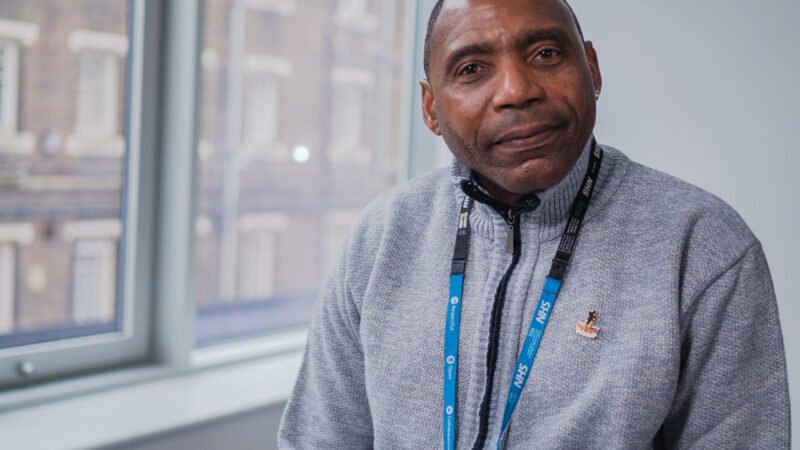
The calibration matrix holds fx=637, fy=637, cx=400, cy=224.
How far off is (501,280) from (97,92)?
1.38 metres

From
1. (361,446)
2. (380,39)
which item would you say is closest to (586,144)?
(361,446)

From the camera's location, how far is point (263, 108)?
2332mm

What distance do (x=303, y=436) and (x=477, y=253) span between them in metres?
0.49

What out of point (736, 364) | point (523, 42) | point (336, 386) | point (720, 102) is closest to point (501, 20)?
point (523, 42)

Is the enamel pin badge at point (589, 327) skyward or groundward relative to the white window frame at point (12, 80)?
groundward

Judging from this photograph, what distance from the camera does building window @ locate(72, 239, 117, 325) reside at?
183cm

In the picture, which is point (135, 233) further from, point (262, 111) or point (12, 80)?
point (262, 111)

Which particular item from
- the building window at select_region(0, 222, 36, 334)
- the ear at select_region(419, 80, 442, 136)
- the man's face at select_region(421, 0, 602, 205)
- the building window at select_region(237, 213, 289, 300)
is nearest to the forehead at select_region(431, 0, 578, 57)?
the man's face at select_region(421, 0, 602, 205)

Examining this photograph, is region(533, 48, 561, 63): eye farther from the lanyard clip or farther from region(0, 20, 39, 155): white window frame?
region(0, 20, 39, 155): white window frame

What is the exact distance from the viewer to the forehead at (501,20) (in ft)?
3.03

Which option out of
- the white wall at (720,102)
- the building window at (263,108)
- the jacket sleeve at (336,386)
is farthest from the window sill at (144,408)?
the white wall at (720,102)

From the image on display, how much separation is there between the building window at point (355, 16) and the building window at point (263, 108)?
321mm

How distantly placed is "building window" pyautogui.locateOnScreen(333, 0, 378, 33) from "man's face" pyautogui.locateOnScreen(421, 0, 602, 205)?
1.66m

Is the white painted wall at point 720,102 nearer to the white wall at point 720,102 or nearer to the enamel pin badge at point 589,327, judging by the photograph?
the white wall at point 720,102
